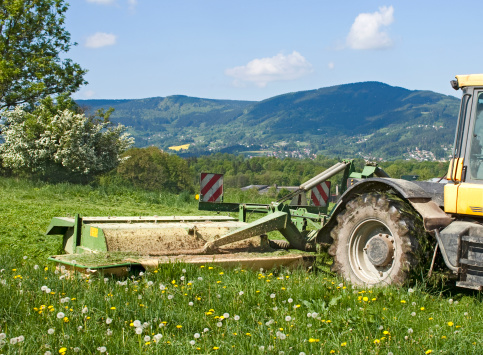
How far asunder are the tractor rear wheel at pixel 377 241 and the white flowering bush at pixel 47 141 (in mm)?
20916

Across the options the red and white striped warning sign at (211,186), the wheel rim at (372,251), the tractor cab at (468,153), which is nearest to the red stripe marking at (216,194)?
the red and white striped warning sign at (211,186)

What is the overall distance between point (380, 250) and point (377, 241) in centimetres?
10

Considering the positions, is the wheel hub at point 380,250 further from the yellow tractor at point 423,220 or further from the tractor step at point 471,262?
the tractor step at point 471,262

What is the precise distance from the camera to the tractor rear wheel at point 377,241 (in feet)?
18.4

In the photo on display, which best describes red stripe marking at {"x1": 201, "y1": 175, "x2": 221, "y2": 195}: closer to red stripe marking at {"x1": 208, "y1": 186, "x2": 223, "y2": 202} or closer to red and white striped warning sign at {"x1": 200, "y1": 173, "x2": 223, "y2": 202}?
red and white striped warning sign at {"x1": 200, "y1": 173, "x2": 223, "y2": 202}

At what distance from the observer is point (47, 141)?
2530 cm

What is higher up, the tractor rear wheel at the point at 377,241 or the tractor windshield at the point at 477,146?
the tractor windshield at the point at 477,146

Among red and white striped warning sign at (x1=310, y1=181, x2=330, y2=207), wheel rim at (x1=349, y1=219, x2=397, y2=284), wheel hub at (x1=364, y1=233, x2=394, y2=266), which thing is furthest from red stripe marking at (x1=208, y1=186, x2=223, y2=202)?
wheel hub at (x1=364, y1=233, x2=394, y2=266)

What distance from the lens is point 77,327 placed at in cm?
406

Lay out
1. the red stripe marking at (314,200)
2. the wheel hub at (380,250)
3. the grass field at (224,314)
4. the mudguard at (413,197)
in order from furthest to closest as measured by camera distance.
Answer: the red stripe marking at (314,200) < the wheel hub at (380,250) < the mudguard at (413,197) < the grass field at (224,314)

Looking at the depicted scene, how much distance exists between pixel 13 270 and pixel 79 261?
0.64 meters

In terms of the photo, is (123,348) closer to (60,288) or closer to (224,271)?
(60,288)

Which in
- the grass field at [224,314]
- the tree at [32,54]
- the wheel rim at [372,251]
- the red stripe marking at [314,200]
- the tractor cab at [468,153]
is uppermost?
the tree at [32,54]

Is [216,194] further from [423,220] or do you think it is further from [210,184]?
[423,220]
